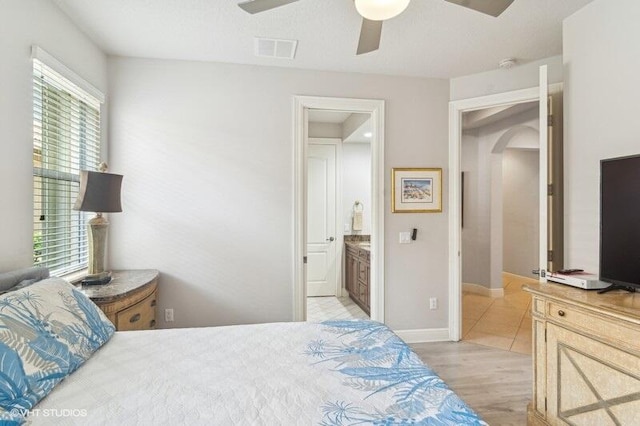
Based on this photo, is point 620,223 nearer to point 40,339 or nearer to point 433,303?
point 433,303

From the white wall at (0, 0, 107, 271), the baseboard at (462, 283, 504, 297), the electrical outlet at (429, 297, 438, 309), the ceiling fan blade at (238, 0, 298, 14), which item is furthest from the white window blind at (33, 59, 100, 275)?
the baseboard at (462, 283, 504, 297)

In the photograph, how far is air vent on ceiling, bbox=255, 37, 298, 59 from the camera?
2.61 metres

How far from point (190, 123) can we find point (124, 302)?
64.1 inches

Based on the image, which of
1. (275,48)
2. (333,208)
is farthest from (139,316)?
(333,208)

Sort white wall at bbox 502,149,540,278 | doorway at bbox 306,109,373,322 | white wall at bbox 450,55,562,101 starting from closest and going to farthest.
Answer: white wall at bbox 450,55,562,101, doorway at bbox 306,109,373,322, white wall at bbox 502,149,540,278

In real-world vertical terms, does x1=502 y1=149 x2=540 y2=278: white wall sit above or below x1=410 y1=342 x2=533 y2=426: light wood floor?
above

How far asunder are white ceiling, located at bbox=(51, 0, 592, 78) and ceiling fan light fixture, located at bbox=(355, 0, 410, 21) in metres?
0.67

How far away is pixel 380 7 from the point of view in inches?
59.7

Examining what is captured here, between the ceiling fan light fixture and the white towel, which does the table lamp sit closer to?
the ceiling fan light fixture

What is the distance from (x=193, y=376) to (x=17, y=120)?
69.6 inches

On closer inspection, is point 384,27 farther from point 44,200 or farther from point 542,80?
point 44,200

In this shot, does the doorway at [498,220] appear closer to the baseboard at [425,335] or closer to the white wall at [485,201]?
the white wall at [485,201]

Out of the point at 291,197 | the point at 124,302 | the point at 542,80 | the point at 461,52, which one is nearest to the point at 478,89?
the point at 461,52

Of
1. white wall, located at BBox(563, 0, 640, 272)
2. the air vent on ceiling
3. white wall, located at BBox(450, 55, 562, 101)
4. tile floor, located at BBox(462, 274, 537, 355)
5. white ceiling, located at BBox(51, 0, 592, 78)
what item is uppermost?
white ceiling, located at BBox(51, 0, 592, 78)
